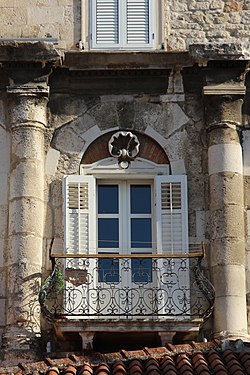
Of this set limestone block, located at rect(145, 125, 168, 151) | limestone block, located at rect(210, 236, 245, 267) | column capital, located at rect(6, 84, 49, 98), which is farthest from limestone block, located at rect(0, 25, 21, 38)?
limestone block, located at rect(210, 236, 245, 267)

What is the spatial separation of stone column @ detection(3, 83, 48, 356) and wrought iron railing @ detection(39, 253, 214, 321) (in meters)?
0.31

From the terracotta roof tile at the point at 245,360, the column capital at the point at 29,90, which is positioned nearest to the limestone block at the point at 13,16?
the column capital at the point at 29,90

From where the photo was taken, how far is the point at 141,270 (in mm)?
18891

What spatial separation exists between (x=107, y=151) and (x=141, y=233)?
53.9 inches

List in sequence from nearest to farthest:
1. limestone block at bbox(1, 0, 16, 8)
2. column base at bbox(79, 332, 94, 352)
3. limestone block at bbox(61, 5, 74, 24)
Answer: column base at bbox(79, 332, 94, 352) → limestone block at bbox(61, 5, 74, 24) → limestone block at bbox(1, 0, 16, 8)

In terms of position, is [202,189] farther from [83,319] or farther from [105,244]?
[83,319]

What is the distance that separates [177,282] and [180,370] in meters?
2.29

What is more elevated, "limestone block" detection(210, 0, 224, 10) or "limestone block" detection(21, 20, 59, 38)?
"limestone block" detection(210, 0, 224, 10)

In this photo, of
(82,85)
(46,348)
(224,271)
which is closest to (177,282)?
(224,271)

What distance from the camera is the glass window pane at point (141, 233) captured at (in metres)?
19.2

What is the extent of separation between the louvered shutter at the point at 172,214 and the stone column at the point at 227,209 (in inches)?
16.7

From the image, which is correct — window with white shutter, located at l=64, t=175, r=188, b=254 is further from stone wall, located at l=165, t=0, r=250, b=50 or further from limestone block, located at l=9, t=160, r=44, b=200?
stone wall, located at l=165, t=0, r=250, b=50

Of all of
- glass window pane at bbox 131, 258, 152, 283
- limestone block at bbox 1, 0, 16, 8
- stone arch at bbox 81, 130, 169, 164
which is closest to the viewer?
glass window pane at bbox 131, 258, 152, 283

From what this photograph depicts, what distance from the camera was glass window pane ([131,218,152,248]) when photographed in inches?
757
